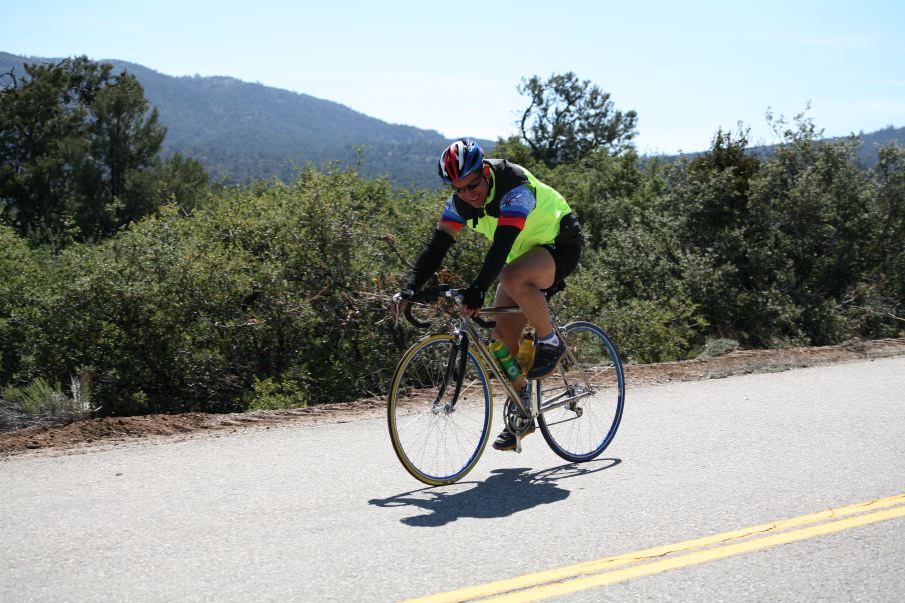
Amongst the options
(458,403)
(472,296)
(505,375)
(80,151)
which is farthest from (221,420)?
(80,151)

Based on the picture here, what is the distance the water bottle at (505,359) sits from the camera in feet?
17.2

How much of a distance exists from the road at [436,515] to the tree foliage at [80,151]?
3416 centimetres

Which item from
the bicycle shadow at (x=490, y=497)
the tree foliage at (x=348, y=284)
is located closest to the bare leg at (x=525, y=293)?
the bicycle shadow at (x=490, y=497)

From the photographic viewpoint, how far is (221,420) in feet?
22.2

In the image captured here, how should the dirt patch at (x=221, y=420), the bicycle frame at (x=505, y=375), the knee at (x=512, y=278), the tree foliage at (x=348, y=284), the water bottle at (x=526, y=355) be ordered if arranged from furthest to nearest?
the tree foliage at (x=348, y=284), the dirt patch at (x=221, y=420), the water bottle at (x=526, y=355), the knee at (x=512, y=278), the bicycle frame at (x=505, y=375)

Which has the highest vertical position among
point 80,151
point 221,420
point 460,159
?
point 80,151

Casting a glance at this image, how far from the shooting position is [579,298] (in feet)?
44.6

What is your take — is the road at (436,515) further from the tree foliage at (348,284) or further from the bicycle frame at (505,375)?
the tree foliage at (348,284)

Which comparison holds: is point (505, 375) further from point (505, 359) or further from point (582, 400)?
point (582, 400)

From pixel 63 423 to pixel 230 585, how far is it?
13.4 feet

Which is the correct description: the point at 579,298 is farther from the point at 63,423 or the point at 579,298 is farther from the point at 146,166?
the point at 146,166

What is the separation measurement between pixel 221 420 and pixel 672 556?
13.8 ft

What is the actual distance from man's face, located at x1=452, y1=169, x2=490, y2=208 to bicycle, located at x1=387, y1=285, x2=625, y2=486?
0.63 m

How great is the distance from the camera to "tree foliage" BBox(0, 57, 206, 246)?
39531mm
